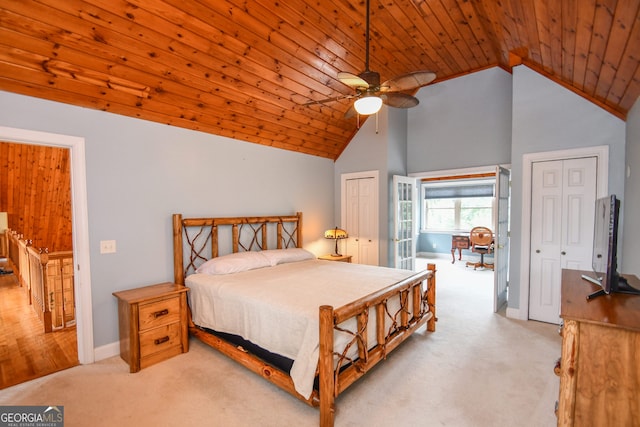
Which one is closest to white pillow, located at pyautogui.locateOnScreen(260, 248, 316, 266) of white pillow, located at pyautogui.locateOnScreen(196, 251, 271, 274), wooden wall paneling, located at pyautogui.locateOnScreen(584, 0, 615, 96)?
white pillow, located at pyautogui.locateOnScreen(196, 251, 271, 274)

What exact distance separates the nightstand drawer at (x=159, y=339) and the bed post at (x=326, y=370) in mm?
1724

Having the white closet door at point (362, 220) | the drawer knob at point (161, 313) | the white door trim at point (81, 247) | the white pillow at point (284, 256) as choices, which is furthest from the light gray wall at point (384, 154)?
the white door trim at point (81, 247)

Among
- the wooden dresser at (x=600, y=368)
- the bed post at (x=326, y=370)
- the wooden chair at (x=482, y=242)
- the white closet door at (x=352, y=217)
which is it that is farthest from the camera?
the wooden chair at (x=482, y=242)

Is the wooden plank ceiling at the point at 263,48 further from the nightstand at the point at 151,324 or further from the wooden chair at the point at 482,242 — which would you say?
the wooden chair at the point at 482,242

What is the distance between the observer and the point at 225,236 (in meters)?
3.87

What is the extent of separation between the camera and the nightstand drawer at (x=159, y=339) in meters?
2.66

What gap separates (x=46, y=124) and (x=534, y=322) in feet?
18.4

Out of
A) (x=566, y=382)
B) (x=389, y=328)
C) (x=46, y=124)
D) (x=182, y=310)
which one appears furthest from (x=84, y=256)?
(x=566, y=382)

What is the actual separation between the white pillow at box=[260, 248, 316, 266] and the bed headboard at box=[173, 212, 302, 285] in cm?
38

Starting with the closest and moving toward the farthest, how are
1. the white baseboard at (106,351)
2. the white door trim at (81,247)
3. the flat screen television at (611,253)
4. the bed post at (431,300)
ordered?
the flat screen television at (611,253)
the white door trim at (81,247)
the white baseboard at (106,351)
the bed post at (431,300)

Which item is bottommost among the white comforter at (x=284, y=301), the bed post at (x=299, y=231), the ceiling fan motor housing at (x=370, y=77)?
the white comforter at (x=284, y=301)

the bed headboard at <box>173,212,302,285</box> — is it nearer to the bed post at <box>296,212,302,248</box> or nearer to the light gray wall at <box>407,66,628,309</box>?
the bed post at <box>296,212,302,248</box>

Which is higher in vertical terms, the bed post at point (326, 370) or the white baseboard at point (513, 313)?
the bed post at point (326, 370)

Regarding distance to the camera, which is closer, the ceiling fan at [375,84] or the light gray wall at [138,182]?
the ceiling fan at [375,84]
